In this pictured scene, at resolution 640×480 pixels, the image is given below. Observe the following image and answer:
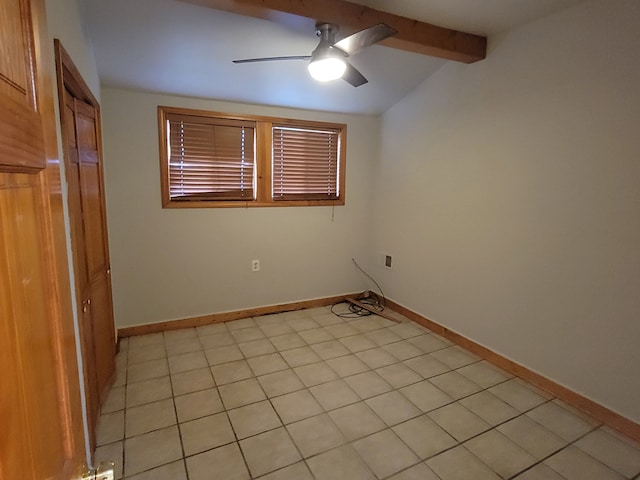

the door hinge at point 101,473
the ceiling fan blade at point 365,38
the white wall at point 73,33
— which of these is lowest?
the door hinge at point 101,473

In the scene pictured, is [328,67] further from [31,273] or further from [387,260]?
[387,260]

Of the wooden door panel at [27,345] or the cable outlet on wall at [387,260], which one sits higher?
the wooden door panel at [27,345]

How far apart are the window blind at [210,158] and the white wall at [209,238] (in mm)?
129

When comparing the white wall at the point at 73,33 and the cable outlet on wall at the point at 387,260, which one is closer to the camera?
the white wall at the point at 73,33

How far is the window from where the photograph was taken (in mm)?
3211

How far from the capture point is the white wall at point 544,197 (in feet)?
6.68

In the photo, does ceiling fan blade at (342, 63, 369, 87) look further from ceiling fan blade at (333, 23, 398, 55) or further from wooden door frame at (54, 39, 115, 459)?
wooden door frame at (54, 39, 115, 459)

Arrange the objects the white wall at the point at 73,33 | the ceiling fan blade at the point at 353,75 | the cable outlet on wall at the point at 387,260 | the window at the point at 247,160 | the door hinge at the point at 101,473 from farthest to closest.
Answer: the cable outlet on wall at the point at 387,260 < the window at the point at 247,160 < the ceiling fan blade at the point at 353,75 < the white wall at the point at 73,33 < the door hinge at the point at 101,473

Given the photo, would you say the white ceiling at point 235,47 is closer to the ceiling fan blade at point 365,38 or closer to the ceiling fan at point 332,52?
the ceiling fan at point 332,52

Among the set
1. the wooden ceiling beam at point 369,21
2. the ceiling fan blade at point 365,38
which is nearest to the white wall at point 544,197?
the wooden ceiling beam at point 369,21

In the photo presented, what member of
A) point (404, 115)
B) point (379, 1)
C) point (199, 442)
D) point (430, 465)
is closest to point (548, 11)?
point (379, 1)

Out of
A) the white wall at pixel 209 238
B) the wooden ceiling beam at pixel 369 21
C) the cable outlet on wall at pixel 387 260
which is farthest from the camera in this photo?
the cable outlet on wall at pixel 387 260

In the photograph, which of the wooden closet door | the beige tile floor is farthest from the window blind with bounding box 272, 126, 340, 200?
the wooden closet door

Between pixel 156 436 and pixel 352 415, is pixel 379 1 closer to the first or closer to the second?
pixel 352 415
